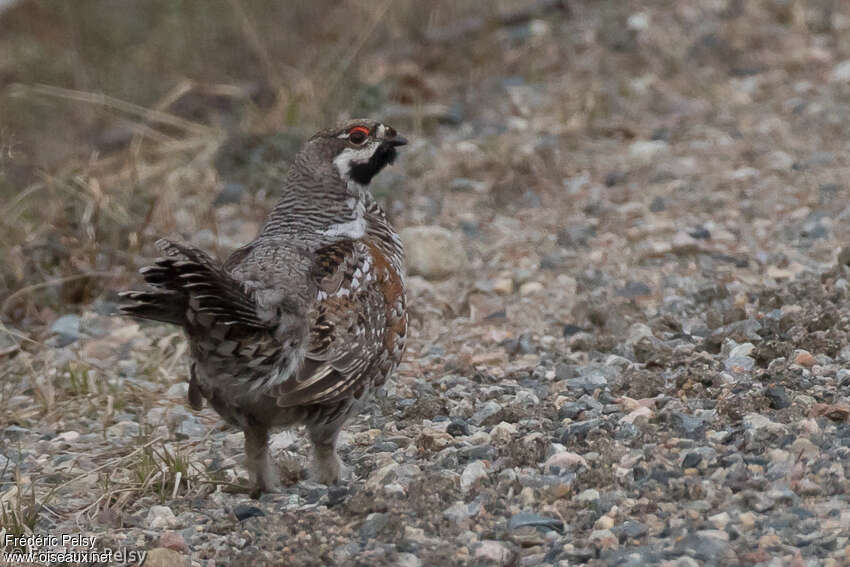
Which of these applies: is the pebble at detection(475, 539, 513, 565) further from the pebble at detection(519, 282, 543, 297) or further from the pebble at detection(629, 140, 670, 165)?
the pebble at detection(629, 140, 670, 165)

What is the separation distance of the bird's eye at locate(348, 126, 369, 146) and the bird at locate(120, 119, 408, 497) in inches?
10.2

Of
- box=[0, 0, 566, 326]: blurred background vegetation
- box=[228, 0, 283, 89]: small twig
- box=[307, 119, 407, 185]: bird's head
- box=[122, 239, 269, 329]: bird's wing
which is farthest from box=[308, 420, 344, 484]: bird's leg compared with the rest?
box=[228, 0, 283, 89]: small twig

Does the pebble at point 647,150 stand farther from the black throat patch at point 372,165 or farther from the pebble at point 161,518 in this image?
the pebble at point 161,518

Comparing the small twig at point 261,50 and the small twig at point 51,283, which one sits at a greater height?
the small twig at point 261,50

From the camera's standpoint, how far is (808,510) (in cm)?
433

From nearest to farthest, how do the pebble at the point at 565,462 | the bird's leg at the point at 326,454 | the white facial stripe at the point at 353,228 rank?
the pebble at the point at 565,462
the bird's leg at the point at 326,454
the white facial stripe at the point at 353,228

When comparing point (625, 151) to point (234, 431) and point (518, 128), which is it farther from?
point (234, 431)

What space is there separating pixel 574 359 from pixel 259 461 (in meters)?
2.01

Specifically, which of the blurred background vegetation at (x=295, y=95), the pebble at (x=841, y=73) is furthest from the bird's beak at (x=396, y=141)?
the pebble at (x=841, y=73)

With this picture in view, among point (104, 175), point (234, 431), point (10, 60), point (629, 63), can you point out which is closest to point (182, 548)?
point (234, 431)

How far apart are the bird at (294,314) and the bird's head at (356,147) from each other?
4.0 inches

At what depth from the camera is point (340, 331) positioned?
499cm

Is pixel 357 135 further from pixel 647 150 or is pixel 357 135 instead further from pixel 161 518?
pixel 647 150

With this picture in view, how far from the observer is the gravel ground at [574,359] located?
14.9ft
